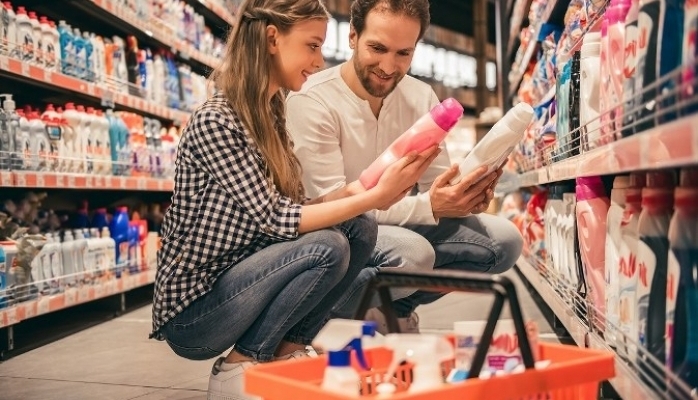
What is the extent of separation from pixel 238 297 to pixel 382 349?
60 cm

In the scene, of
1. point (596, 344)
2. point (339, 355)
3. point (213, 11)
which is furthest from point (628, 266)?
point (213, 11)

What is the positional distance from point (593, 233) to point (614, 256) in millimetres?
253

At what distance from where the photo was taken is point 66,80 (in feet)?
10.4

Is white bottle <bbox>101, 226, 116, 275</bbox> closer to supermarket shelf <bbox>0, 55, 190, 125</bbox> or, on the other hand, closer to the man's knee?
supermarket shelf <bbox>0, 55, 190, 125</bbox>

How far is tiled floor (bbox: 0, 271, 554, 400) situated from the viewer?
6.90ft

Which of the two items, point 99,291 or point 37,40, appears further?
point 99,291

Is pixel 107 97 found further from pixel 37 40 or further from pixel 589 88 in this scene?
pixel 589 88

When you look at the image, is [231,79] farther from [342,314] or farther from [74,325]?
[74,325]

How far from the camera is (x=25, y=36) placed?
2973 millimetres

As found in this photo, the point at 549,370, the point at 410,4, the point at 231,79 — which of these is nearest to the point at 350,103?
the point at 410,4

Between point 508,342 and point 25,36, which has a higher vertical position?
point 25,36

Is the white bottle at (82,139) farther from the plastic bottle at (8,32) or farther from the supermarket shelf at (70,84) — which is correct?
the plastic bottle at (8,32)

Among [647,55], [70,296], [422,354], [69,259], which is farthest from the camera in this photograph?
[69,259]

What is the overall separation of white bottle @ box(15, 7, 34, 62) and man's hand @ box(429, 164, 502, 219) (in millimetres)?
1813
